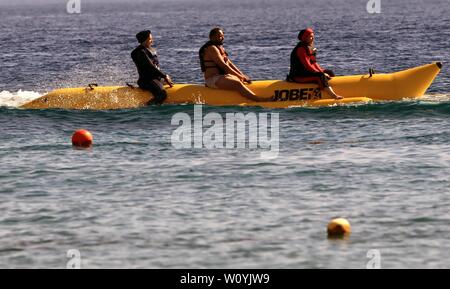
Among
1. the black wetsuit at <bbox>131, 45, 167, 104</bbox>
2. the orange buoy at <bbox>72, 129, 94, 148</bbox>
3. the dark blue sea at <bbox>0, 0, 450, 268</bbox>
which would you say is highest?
the black wetsuit at <bbox>131, 45, 167, 104</bbox>

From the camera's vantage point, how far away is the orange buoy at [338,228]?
425 inches

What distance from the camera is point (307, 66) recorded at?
19094 mm

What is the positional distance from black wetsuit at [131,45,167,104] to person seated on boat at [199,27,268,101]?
92 cm

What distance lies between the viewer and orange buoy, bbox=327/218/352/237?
10.8 meters

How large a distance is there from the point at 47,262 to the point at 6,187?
3579 millimetres

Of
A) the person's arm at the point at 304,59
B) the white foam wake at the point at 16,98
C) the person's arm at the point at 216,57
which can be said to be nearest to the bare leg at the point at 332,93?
the person's arm at the point at 304,59

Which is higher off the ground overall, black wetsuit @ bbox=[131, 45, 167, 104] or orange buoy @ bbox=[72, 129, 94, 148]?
black wetsuit @ bbox=[131, 45, 167, 104]

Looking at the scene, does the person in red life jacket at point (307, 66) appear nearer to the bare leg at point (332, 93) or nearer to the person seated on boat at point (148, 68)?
the bare leg at point (332, 93)

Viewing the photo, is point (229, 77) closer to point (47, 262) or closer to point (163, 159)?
point (163, 159)

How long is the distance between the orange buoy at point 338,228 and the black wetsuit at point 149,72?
9.40 m

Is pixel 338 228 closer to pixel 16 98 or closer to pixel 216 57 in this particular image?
pixel 216 57

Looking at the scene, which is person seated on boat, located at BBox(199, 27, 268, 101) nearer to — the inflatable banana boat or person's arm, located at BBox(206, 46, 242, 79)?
person's arm, located at BBox(206, 46, 242, 79)

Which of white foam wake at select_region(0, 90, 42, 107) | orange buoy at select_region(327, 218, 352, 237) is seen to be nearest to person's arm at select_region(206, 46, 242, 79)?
white foam wake at select_region(0, 90, 42, 107)
